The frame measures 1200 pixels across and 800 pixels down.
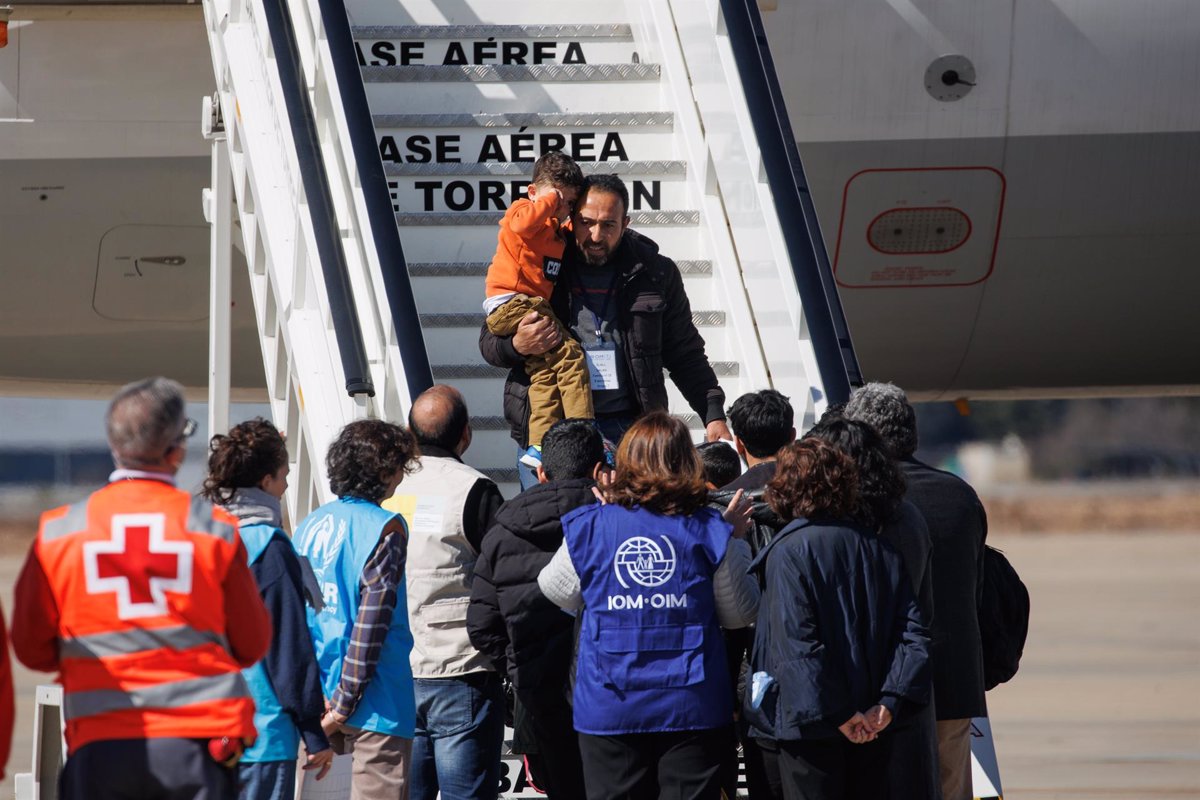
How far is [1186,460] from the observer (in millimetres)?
36344

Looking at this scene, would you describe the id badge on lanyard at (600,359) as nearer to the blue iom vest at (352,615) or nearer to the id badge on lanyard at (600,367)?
the id badge on lanyard at (600,367)

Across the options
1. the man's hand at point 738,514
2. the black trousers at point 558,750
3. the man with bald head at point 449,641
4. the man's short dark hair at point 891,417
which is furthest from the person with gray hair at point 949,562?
the man with bald head at point 449,641

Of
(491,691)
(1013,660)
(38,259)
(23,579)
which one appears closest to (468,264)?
(491,691)

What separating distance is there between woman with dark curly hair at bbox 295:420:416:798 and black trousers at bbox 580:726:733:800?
1.87ft

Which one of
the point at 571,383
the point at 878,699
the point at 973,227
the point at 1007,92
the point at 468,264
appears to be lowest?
the point at 878,699

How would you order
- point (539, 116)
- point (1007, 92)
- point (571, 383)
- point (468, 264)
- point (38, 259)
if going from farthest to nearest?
point (38, 259) → point (1007, 92) → point (539, 116) → point (468, 264) → point (571, 383)

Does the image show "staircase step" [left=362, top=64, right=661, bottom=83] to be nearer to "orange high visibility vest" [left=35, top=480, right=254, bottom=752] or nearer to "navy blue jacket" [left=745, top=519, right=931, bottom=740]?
"navy blue jacket" [left=745, top=519, right=931, bottom=740]

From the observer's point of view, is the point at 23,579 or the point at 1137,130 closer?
the point at 23,579

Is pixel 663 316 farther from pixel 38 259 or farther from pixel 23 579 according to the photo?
pixel 38 259

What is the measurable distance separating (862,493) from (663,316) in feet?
4.91

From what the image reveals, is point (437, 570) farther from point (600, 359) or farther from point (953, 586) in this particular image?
point (953, 586)

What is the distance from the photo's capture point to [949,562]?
3902mm

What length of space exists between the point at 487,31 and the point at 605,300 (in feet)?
6.91

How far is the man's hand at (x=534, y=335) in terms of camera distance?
453cm
